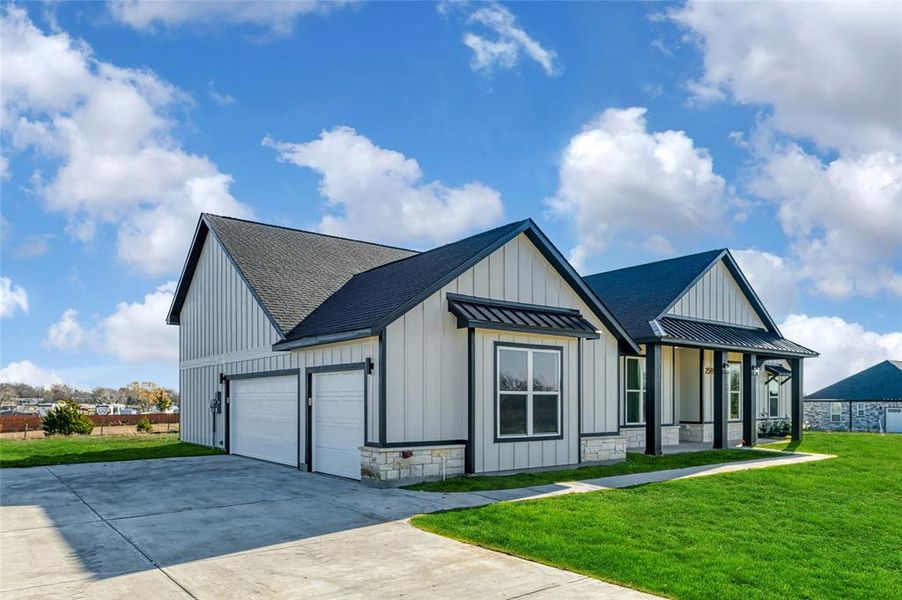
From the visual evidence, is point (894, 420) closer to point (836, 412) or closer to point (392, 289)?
point (836, 412)

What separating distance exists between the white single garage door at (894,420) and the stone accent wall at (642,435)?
2092 centimetres

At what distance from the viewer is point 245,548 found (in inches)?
309

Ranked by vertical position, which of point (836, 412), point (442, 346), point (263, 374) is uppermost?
point (442, 346)

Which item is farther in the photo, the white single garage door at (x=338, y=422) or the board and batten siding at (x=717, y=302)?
the board and batten siding at (x=717, y=302)

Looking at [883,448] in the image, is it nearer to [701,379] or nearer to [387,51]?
[701,379]

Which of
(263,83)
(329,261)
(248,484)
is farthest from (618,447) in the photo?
(263,83)

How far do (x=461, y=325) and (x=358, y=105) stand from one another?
6437 millimetres

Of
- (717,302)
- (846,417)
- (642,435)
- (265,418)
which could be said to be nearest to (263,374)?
(265,418)

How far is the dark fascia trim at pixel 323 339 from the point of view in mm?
12117

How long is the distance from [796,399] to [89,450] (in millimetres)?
21130

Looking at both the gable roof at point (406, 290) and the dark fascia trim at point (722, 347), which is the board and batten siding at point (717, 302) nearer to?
the dark fascia trim at point (722, 347)

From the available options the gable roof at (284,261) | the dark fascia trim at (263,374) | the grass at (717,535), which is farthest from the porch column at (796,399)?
the dark fascia trim at (263,374)

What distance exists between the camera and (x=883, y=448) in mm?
19812

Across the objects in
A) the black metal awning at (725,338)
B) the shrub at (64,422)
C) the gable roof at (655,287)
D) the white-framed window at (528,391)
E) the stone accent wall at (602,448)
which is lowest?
the shrub at (64,422)
